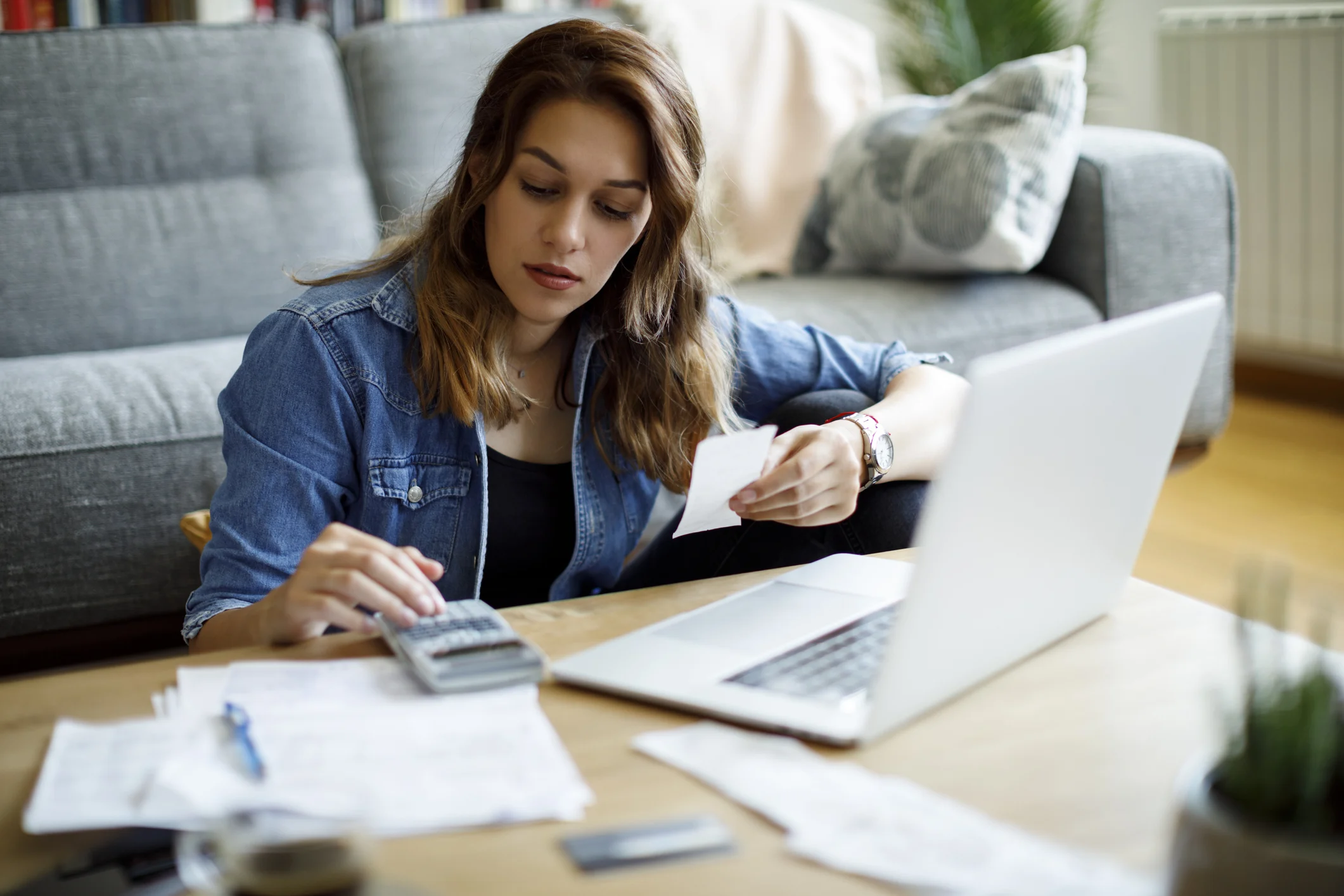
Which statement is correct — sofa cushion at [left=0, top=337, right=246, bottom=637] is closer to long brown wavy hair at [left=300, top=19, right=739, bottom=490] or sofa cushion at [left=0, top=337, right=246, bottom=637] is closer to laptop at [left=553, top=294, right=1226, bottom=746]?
long brown wavy hair at [left=300, top=19, right=739, bottom=490]

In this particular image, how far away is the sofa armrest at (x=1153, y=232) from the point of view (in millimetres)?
2160

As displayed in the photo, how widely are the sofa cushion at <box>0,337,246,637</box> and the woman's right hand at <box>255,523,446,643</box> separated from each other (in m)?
0.88

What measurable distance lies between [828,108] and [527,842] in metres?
2.07

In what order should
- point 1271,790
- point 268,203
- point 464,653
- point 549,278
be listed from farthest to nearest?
point 268,203, point 549,278, point 464,653, point 1271,790

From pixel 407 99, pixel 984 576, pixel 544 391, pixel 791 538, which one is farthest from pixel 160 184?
pixel 984 576

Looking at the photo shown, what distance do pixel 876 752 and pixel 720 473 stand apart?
0.92 ft

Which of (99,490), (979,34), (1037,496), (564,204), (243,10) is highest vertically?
(243,10)

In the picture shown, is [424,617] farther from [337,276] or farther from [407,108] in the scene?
[407,108]

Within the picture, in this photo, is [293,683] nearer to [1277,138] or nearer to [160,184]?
[160,184]

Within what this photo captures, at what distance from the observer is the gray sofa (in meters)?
2.04

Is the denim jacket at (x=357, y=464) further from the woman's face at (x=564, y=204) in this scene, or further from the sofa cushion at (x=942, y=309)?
the sofa cushion at (x=942, y=309)

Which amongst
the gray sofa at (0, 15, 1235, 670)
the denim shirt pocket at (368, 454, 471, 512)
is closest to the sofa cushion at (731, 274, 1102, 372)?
the gray sofa at (0, 15, 1235, 670)

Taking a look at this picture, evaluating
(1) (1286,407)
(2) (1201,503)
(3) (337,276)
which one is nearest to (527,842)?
(3) (337,276)

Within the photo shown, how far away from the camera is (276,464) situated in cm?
107
